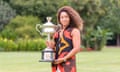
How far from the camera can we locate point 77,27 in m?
6.47

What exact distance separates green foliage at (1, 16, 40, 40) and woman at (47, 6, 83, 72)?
103 ft

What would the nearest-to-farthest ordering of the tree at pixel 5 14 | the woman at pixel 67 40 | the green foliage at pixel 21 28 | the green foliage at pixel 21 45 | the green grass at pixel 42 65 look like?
the woman at pixel 67 40 < the green grass at pixel 42 65 < the green foliage at pixel 21 45 < the green foliage at pixel 21 28 < the tree at pixel 5 14

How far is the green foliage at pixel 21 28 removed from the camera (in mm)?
38444

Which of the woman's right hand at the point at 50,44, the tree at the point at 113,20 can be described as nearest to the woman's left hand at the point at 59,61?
the woman's right hand at the point at 50,44

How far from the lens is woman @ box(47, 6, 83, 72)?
638 cm

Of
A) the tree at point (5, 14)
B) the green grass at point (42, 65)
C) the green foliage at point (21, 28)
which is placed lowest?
the green grass at point (42, 65)

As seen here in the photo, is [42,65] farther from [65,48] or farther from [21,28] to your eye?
[21,28]

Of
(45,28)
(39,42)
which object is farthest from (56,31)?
(39,42)

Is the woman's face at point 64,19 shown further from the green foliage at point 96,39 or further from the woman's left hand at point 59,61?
the green foliage at point 96,39

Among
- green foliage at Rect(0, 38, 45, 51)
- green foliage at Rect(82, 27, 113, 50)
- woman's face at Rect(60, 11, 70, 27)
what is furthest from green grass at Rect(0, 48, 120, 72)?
green foliage at Rect(82, 27, 113, 50)

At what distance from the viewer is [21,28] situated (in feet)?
131

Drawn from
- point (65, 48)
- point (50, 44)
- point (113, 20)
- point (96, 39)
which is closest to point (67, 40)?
point (65, 48)

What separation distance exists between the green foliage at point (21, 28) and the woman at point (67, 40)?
31.5 m

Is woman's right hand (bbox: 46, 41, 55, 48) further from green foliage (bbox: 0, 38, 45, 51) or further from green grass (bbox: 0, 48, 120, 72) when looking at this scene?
green foliage (bbox: 0, 38, 45, 51)
